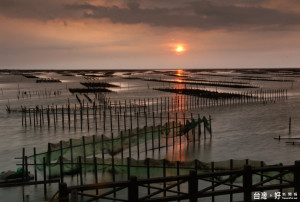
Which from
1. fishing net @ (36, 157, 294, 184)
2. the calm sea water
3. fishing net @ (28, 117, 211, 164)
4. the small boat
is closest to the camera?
fishing net @ (36, 157, 294, 184)

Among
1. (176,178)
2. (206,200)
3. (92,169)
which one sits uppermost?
(176,178)

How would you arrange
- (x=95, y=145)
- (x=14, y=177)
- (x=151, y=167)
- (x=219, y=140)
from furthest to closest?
(x=219, y=140), (x=95, y=145), (x=14, y=177), (x=151, y=167)

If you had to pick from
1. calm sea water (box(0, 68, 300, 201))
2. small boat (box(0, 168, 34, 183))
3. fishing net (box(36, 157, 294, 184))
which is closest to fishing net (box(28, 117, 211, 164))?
small boat (box(0, 168, 34, 183))

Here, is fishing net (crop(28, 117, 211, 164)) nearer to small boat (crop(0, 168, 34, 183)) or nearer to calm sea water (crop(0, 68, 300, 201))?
small boat (crop(0, 168, 34, 183))

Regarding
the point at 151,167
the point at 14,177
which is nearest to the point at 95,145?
the point at 14,177

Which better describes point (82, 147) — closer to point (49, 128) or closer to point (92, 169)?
point (92, 169)

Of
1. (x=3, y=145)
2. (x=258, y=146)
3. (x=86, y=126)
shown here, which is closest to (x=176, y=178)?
(x=258, y=146)

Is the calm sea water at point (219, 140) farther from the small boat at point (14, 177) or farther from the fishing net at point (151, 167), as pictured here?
the fishing net at point (151, 167)

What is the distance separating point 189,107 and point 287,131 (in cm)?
2201

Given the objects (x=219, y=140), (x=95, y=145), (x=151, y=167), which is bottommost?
(x=219, y=140)

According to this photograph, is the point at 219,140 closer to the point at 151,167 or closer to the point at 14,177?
the point at 151,167

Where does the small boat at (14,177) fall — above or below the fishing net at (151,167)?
below

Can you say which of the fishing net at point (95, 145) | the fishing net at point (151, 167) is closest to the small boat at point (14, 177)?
the fishing net at point (95, 145)

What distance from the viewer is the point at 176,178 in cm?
855
